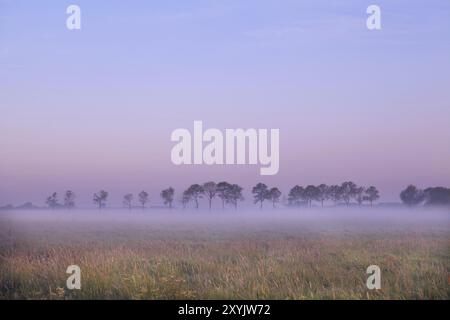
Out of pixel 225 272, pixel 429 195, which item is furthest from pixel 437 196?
pixel 225 272

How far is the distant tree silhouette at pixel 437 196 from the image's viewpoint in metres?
14.4

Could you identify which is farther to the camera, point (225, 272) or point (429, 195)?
point (429, 195)

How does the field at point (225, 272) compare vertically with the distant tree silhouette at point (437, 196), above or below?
below

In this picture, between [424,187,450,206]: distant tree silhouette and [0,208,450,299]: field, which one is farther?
[424,187,450,206]: distant tree silhouette

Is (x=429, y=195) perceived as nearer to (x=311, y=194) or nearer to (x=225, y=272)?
(x=311, y=194)

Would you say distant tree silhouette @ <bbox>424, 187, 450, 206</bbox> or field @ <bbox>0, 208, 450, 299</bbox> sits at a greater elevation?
distant tree silhouette @ <bbox>424, 187, 450, 206</bbox>

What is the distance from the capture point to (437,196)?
1630cm

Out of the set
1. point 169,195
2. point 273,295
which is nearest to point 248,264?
point 273,295

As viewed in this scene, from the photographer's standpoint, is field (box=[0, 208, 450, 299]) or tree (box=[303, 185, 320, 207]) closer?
field (box=[0, 208, 450, 299])

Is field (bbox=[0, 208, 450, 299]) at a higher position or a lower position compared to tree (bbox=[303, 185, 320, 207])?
lower

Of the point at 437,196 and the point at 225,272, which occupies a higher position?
the point at 437,196

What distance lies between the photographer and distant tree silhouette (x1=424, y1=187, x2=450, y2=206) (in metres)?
14.4
